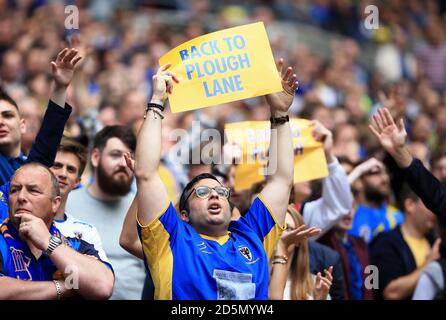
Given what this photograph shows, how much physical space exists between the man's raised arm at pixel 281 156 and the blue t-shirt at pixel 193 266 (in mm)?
508

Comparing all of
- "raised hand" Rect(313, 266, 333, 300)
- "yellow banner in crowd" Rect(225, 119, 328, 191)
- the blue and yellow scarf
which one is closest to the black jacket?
"yellow banner in crowd" Rect(225, 119, 328, 191)

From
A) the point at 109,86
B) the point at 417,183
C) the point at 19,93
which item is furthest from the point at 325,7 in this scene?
the point at 417,183

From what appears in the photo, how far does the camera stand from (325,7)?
19.5 metres

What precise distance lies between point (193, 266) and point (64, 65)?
5.41ft

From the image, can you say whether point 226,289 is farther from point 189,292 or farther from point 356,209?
point 356,209

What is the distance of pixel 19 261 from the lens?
17.4ft

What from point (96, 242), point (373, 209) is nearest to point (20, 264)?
point (96, 242)

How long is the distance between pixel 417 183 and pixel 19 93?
504cm

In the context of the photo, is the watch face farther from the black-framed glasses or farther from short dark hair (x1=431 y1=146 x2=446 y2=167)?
short dark hair (x1=431 y1=146 x2=446 y2=167)

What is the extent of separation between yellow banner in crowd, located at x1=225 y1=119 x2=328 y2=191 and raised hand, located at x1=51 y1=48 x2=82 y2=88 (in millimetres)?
1504

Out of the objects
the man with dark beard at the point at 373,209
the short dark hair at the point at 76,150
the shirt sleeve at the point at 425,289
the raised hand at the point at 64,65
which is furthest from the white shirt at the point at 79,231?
the man with dark beard at the point at 373,209

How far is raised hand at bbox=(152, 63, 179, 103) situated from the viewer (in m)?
5.58
